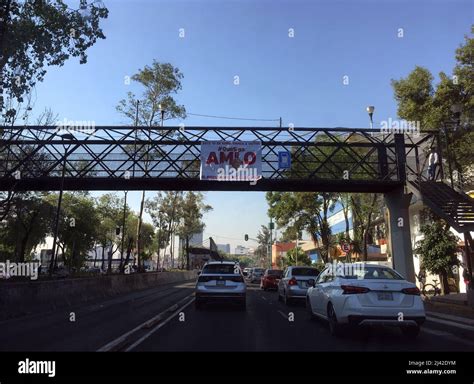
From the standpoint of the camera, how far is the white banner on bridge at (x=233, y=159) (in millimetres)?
21703

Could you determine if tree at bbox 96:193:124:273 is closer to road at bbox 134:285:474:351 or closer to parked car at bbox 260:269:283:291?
parked car at bbox 260:269:283:291

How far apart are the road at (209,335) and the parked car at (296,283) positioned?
3.48 m

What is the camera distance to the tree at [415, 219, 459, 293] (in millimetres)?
21969

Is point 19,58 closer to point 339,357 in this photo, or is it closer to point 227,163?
point 227,163

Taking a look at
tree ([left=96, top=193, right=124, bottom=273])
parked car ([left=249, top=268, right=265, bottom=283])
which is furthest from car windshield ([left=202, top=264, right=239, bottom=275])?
tree ([left=96, top=193, right=124, bottom=273])

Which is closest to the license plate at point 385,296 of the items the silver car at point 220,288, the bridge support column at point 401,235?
the silver car at point 220,288

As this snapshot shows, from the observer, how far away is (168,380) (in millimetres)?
A: 6379

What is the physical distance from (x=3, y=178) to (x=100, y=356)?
1662cm

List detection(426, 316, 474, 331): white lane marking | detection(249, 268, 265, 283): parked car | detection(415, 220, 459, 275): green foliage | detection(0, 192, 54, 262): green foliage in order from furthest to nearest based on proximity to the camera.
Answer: detection(249, 268, 265, 283): parked car → detection(0, 192, 54, 262): green foliage → detection(415, 220, 459, 275): green foliage → detection(426, 316, 474, 331): white lane marking

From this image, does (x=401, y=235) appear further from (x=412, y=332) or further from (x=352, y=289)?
(x=352, y=289)

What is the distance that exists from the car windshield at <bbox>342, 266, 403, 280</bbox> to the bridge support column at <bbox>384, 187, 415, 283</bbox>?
1197 cm

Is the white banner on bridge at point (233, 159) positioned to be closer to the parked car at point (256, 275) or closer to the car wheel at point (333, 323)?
the car wheel at point (333, 323)

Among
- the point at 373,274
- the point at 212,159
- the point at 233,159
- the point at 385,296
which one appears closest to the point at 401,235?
the point at 233,159

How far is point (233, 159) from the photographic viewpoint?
22.0m
